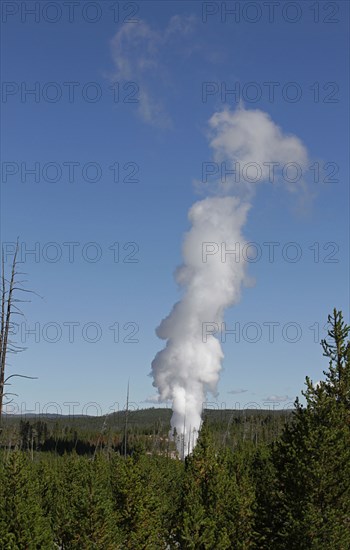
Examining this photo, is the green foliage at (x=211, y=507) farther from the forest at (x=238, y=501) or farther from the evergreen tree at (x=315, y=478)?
the evergreen tree at (x=315, y=478)

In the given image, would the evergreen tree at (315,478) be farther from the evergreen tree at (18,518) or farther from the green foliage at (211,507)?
the evergreen tree at (18,518)

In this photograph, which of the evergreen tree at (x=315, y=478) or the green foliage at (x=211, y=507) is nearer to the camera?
the evergreen tree at (x=315, y=478)

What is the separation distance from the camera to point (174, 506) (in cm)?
5022

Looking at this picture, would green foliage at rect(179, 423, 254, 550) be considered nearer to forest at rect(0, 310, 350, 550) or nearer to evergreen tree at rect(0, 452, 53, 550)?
forest at rect(0, 310, 350, 550)

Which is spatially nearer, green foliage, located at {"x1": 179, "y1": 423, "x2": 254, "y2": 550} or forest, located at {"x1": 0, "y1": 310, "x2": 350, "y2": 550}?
forest, located at {"x1": 0, "y1": 310, "x2": 350, "y2": 550}

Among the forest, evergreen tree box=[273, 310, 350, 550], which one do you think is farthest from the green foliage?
evergreen tree box=[273, 310, 350, 550]

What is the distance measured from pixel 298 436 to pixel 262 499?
3639 millimetres

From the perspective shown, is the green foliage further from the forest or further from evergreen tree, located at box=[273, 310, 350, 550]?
evergreen tree, located at box=[273, 310, 350, 550]

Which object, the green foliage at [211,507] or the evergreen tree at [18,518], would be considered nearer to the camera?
the evergreen tree at [18,518]

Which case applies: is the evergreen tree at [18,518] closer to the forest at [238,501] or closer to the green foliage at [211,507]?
the forest at [238,501]

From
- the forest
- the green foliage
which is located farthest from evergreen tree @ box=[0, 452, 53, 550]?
the green foliage

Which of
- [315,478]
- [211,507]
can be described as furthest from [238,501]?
[315,478]

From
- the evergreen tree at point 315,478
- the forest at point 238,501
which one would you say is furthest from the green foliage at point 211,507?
the evergreen tree at point 315,478

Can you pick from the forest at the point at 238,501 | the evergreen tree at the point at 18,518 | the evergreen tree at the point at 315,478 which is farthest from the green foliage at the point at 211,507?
the evergreen tree at the point at 18,518
